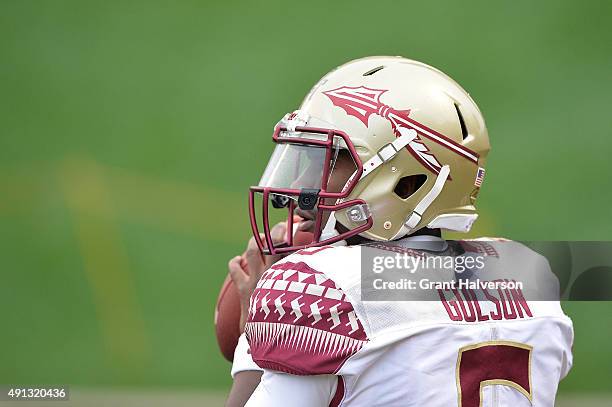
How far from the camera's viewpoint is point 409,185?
59.6 inches

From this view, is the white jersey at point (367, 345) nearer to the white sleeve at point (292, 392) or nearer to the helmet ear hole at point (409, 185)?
the white sleeve at point (292, 392)

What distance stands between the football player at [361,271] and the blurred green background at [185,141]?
1850 millimetres

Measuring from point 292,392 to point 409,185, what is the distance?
0.44 meters

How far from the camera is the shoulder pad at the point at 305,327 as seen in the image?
4.06 feet

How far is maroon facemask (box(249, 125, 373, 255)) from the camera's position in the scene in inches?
58.5

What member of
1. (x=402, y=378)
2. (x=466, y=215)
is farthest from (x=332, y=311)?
(x=466, y=215)

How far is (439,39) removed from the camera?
3535mm

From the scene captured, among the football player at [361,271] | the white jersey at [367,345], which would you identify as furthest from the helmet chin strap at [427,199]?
the white jersey at [367,345]

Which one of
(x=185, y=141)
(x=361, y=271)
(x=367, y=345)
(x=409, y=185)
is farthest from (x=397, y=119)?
(x=185, y=141)

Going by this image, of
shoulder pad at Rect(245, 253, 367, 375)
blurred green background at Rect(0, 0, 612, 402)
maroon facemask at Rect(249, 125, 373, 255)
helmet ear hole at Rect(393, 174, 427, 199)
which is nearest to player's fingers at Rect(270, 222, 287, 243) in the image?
maroon facemask at Rect(249, 125, 373, 255)

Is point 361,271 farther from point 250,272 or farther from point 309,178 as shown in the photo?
point 250,272

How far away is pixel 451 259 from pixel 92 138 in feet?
8.05

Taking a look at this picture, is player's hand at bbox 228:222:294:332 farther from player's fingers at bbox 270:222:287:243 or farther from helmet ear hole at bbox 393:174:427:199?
helmet ear hole at bbox 393:174:427:199

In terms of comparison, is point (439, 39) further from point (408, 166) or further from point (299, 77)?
point (408, 166)
